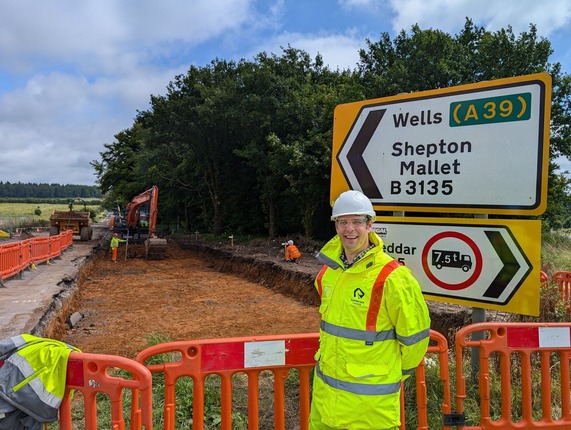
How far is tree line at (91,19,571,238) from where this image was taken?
1789 cm

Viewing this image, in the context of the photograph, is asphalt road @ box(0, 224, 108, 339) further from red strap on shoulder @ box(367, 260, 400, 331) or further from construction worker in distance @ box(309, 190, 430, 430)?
red strap on shoulder @ box(367, 260, 400, 331)

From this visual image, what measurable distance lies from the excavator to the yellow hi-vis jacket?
18915mm

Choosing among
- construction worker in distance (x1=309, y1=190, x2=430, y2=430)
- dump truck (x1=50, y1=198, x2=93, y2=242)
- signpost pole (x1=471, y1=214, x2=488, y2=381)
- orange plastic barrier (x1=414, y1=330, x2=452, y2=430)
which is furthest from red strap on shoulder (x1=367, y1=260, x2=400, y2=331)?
dump truck (x1=50, y1=198, x2=93, y2=242)

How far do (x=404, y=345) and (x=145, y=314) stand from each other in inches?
364

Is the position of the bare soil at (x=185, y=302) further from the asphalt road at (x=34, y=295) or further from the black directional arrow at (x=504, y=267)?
the black directional arrow at (x=504, y=267)

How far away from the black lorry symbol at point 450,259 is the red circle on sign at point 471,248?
6 cm

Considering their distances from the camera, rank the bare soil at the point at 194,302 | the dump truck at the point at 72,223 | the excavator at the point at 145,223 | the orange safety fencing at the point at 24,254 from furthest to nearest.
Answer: the dump truck at the point at 72,223, the excavator at the point at 145,223, the orange safety fencing at the point at 24,254, the bare soil at the point at 194,302

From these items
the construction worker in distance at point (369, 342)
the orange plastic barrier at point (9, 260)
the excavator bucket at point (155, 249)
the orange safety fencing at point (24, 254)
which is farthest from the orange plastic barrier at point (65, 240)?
the construction worker in distance at point (369, 342)

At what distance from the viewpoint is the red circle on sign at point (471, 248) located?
3227 millimetres

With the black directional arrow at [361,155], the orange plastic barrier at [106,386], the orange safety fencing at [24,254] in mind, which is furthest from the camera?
the orange safety fencing at [24,254]

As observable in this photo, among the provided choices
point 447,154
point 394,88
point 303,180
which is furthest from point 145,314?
point 394,88

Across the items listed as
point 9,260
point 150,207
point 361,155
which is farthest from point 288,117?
point 361,155

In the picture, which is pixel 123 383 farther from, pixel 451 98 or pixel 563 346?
pixel 563 346

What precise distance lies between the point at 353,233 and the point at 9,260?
12.1 meters
